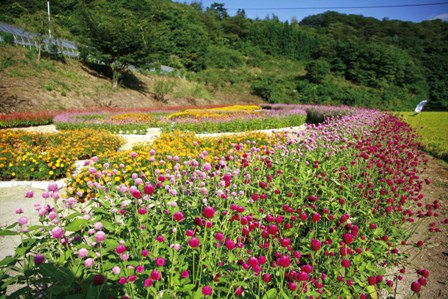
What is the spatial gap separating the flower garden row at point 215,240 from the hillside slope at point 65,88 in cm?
1410

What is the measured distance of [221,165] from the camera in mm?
2611

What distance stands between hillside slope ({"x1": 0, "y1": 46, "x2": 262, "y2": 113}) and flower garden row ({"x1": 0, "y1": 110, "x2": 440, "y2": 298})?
14.1m

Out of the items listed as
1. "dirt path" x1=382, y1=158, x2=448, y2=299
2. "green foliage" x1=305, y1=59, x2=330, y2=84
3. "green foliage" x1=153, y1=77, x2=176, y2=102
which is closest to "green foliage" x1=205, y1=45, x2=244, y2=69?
"green foliage" x1=305, y1=59, x2=330, y2=84

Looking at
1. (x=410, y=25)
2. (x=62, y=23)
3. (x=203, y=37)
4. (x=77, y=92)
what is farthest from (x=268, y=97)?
(x=410, y=25)

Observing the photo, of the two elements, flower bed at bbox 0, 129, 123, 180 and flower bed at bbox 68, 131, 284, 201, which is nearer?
flower bed at bbox 68, 131, 284, 201

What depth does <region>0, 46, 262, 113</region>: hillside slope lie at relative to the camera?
1466cm

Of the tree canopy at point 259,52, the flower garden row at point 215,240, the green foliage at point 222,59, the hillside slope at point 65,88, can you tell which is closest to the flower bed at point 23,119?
the hillside slope at point 65,88

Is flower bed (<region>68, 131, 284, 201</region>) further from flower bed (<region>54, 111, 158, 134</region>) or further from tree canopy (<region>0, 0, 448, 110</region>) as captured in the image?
tree canopy (<region>0, 0, 448, 110</region>)

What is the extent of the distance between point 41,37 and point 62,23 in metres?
13.2

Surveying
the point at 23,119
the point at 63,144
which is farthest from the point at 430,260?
the point at 23,119

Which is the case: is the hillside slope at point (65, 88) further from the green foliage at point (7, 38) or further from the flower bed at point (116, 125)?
the flower bed at point (116, 125)

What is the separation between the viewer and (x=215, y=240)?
6.06 ft

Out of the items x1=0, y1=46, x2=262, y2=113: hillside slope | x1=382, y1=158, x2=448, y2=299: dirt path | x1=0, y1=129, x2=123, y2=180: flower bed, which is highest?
x1=0, y1=46, x2=262, y2=113: hillside slope

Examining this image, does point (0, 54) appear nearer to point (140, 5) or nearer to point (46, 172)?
point (46, 172)
